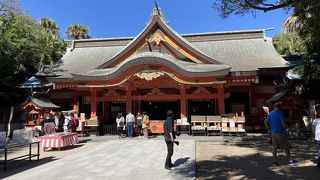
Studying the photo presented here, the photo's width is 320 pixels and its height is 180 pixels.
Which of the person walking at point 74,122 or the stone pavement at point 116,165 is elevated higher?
the person walking at point 74,122

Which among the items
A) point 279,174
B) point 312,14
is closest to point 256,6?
point 312,14

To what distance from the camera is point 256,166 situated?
9.16 m

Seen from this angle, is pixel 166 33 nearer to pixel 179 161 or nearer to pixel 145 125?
pixel 145 125

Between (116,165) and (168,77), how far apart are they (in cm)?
949

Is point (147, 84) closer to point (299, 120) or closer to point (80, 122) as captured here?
point (80, 122)

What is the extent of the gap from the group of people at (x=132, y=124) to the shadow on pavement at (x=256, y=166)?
211 inches

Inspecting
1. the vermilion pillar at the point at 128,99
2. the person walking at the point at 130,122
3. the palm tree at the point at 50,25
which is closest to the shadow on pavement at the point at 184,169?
the person walking at the point at 130,122

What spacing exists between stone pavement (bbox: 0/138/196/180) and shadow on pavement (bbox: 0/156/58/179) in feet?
0.37

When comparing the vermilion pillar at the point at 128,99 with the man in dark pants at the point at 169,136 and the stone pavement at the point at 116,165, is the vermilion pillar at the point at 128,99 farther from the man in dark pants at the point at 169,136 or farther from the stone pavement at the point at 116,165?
the man in dark pants at the point at 169,136

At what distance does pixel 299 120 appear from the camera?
16578 millimetres

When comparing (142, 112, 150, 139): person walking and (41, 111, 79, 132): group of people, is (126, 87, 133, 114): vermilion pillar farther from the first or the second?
(41, 111, 79, 132): group of people

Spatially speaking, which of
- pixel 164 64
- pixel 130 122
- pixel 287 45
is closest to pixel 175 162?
pixel 130 122

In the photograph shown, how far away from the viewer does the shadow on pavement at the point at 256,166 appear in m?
7.98

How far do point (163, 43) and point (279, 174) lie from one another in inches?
500
